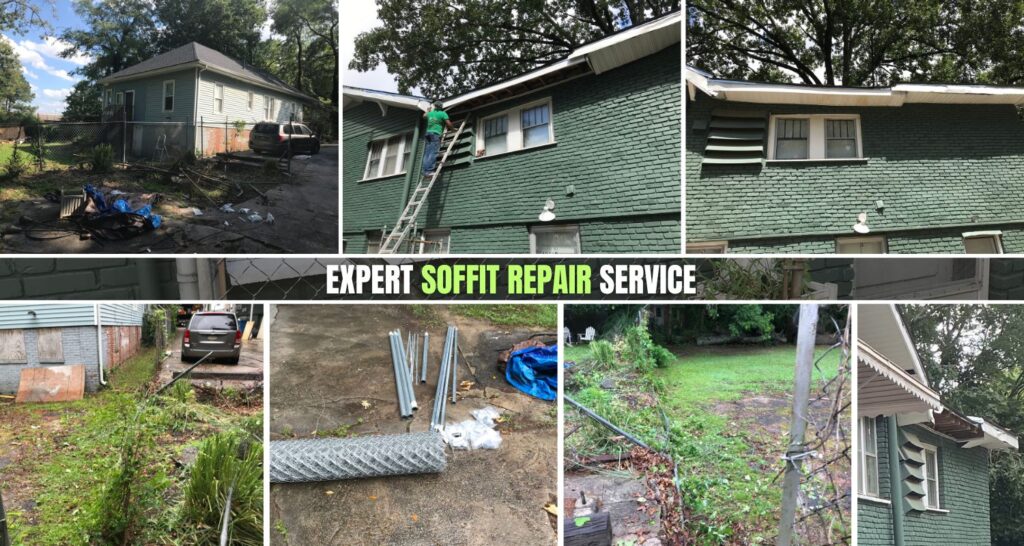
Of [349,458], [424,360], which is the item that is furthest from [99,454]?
[424,360]

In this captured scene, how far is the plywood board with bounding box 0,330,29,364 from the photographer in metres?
3.96

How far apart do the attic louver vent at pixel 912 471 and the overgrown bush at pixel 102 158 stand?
233 inches

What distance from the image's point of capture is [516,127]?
440 centimetres

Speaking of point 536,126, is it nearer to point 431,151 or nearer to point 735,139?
point 431,151

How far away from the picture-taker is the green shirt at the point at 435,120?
163 inches

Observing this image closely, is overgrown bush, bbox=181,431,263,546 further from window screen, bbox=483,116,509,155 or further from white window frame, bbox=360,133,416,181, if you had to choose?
window screen, bbox=483,116,509,155

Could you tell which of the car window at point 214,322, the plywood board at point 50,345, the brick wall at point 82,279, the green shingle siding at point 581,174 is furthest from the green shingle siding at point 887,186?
the plywood board at point 50,345

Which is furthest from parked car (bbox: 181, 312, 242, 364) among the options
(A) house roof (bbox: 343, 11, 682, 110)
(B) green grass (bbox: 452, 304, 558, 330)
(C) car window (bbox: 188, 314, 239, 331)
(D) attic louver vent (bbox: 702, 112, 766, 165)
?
(D) attic louver vent (bbox: 702, 112, 766, 165)

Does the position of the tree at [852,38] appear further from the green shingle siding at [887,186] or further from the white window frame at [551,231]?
the white window frame at [551,231]

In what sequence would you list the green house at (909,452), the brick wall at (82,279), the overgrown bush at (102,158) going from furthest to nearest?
1. the green house at (909,452)
2. the overgrown bush at (102,158)
3. the brick wall at (82,279)

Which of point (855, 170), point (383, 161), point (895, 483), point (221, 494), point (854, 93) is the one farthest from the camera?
point (855, 170)

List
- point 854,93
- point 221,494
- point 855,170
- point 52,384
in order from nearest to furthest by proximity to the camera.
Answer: point 221,494 → point 52,384 → point 854,93 → point 855,170

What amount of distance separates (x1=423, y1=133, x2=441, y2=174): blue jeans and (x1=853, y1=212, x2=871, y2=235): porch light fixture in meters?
3.02

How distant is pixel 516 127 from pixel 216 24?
7.06ft
